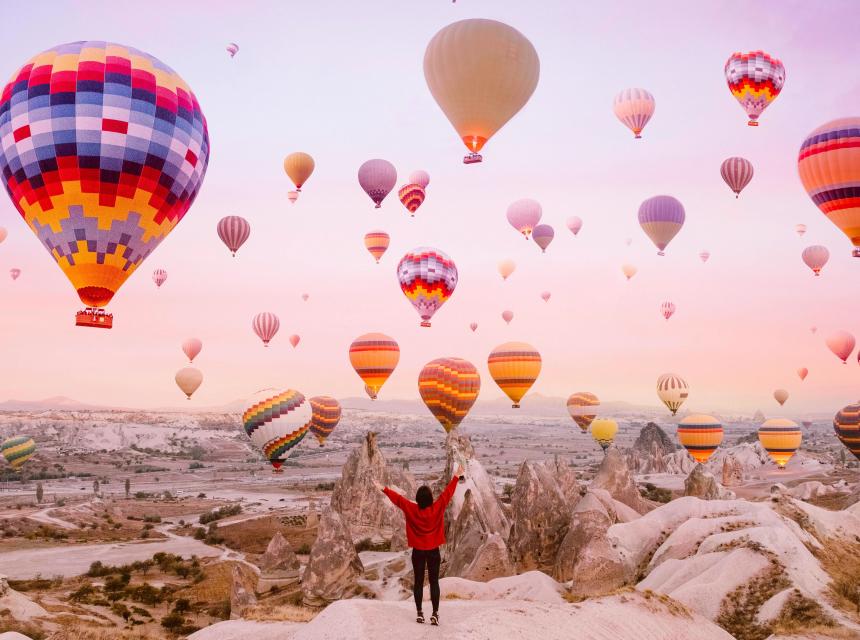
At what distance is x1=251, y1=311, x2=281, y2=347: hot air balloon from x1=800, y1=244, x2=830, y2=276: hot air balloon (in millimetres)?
45906

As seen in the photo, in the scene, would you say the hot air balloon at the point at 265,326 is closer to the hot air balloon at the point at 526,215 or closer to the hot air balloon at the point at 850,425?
the hot air balloon at the point at 526,215

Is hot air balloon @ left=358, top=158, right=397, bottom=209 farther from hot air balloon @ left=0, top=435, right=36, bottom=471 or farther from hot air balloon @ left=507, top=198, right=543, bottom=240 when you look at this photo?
hot air balloon @ left=0, top=435, right=36, bottom=471

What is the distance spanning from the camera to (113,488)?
9331cm

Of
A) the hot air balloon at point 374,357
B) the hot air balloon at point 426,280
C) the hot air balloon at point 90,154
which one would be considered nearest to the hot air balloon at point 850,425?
the hot air balloon at point 426,280

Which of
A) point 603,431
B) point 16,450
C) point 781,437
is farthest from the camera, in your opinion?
point 603,431

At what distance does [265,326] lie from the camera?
6209cm

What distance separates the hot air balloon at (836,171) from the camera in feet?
114

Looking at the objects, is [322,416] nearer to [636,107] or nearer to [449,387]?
[449,387]

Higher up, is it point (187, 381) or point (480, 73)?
point (480, 73)

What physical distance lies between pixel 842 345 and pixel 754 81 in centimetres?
3165

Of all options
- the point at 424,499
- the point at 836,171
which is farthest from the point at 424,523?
the point at 836,171

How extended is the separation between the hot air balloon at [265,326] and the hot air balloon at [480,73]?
1404 inches

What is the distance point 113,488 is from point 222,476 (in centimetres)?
2346

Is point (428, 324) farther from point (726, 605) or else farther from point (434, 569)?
point (434, 569)
